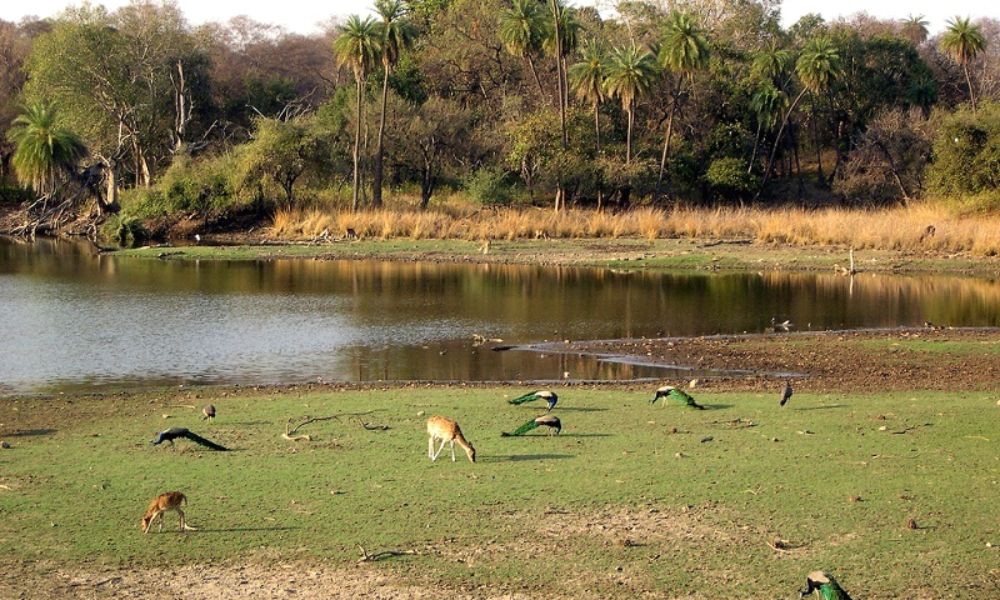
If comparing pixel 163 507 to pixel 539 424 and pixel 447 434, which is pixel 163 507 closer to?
pixel 447 434

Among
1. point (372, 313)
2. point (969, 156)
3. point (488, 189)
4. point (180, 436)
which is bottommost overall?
point (372, 313)

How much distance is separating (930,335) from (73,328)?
17.5m

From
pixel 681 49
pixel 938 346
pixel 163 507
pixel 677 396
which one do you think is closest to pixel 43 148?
pixel 681 49

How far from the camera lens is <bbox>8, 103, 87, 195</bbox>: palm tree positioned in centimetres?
5450

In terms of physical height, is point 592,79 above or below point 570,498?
above

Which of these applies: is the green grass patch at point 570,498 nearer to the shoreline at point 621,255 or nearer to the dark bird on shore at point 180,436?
the dark bird on shore at point 180,436

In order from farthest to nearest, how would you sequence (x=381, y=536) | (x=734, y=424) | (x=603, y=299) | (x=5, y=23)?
(x=5, y=23) → (x=603, y=299) → (x=734, y=424) → (x=381, y=536)

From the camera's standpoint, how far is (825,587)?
7098 millimetres

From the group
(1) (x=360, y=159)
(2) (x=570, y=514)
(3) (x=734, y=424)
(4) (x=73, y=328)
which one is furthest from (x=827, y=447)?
(1) (x=360, y=159)

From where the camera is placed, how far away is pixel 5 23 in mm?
91625

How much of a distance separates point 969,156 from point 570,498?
45014 mm

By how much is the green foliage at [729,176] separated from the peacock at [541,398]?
49.3 metres

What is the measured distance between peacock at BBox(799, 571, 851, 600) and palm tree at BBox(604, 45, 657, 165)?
5281 centimetres

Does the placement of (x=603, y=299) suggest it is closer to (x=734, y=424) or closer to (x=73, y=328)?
(x=73, y=328)
